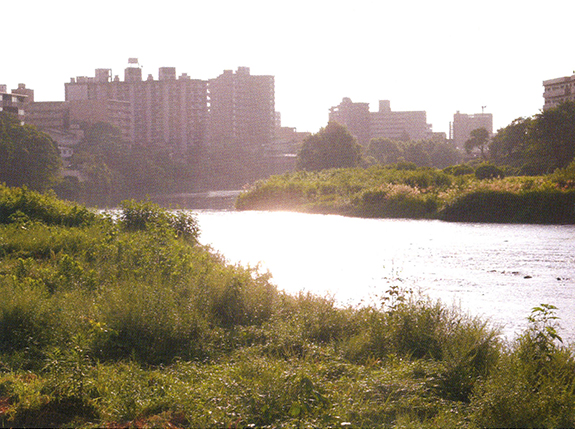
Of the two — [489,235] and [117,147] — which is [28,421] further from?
[117,147]

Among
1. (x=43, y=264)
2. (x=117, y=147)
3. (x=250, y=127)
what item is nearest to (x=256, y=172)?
(x=117, y=147)

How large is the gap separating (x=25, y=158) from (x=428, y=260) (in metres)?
49.5

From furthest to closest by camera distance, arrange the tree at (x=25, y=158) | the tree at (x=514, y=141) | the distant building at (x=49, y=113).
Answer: the distant building at (x=49, y=113)
the tree at (x=514, y=141)
the tree at (x=25, y=158)

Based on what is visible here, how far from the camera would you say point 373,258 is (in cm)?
2280

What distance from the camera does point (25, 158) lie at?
60.2m

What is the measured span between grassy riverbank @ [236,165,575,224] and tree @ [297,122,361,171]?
26.9m

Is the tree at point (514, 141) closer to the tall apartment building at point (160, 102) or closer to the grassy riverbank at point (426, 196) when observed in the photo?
the grassy riverbank at point (426, 196)

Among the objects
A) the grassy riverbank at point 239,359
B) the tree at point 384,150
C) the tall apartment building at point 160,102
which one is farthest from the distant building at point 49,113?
the grassy riverbank at point 239,359

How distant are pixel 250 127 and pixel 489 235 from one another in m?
148

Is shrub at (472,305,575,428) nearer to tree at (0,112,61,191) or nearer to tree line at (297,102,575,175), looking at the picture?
tree line at (297,102,575,175)

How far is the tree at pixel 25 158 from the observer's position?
5900 centimetres

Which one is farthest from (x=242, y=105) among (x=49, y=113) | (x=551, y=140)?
(x=551, y=140)

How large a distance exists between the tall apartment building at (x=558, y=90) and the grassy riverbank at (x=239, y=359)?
96648mm

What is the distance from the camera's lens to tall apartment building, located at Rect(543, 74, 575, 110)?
97875mm
